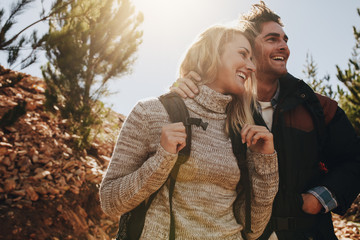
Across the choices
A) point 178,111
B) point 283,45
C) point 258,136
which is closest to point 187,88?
point 178,111

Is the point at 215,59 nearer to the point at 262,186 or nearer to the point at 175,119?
the point at 175,119

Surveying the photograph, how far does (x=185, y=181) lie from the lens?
4.83 feet

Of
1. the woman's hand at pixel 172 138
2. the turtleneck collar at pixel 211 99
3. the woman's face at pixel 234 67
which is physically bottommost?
the woman's hand at pixel 172 138

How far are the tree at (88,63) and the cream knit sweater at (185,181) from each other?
550cm

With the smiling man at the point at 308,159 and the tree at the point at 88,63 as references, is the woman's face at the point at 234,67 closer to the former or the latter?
the smiling man at the point at 308,159

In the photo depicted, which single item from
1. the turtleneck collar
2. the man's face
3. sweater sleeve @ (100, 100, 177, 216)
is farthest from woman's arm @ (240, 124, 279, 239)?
the man's face

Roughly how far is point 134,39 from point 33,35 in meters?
4.93

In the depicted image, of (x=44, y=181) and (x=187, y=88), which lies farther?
(x=44, y=181)

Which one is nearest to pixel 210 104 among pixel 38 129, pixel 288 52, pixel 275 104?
pixel 275 104

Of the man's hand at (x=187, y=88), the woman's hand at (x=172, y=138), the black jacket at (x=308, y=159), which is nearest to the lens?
the woman's hand at (x=172, y=138)

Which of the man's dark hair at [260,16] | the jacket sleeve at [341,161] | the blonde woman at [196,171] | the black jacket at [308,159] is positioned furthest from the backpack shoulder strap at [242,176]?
the man's dark hair at [260,16]

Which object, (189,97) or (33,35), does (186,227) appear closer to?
(189,97)

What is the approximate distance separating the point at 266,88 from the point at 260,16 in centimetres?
92

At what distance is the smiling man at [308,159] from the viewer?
193cm
